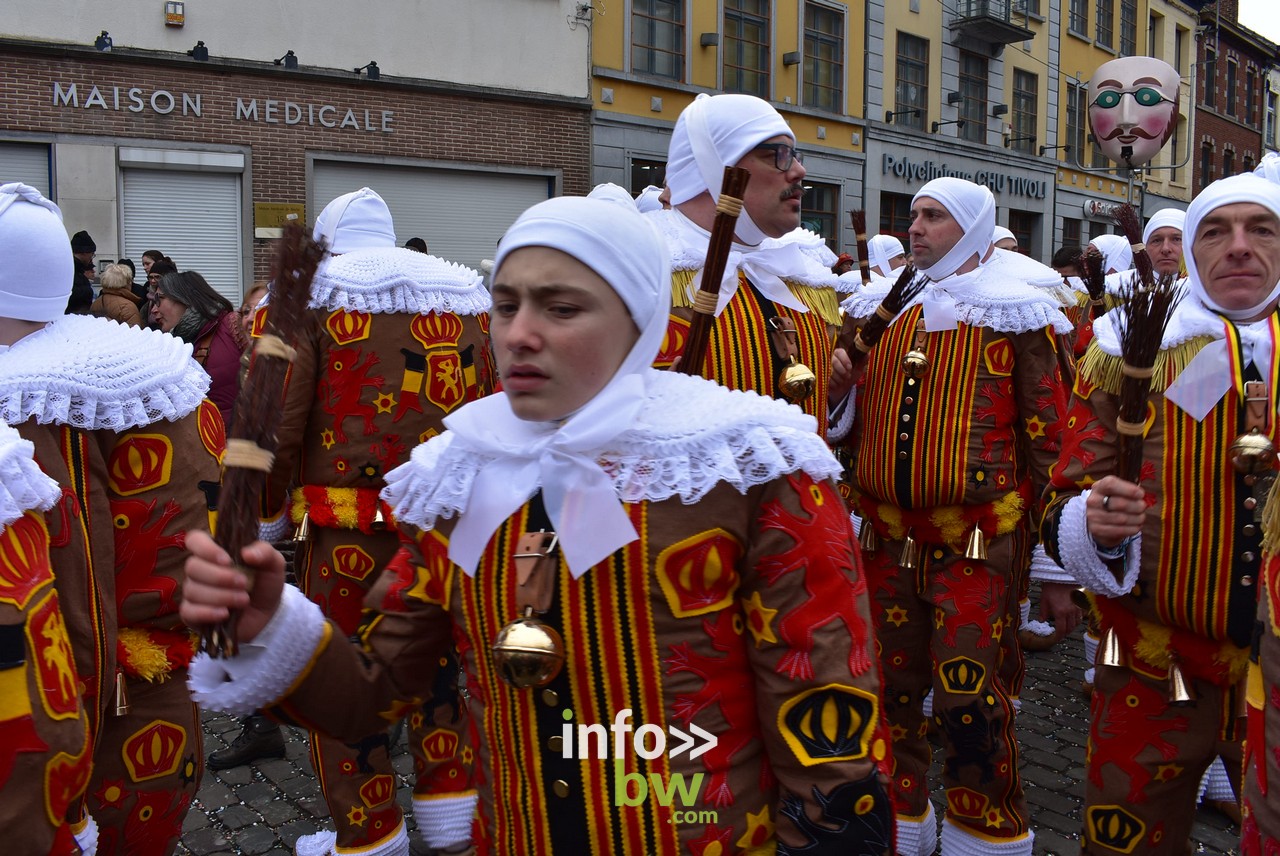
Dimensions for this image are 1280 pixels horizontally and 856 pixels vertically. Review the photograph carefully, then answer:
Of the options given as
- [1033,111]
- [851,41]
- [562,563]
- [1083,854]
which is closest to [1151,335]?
[562,563]

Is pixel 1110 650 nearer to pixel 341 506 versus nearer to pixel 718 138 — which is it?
pixel 718 138

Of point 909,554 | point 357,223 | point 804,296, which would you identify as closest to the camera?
point 804,296

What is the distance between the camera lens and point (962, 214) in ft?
14.7

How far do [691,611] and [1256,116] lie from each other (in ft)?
155

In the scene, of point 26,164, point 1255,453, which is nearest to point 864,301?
point 1255,453

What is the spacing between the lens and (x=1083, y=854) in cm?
328

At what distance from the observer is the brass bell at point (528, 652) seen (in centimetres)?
179

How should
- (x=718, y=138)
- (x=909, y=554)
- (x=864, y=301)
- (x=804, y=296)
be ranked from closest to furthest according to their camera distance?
(x=718, y=138) → (x=804, y=296) → (x=909, y=554) → (x=864, y=301)

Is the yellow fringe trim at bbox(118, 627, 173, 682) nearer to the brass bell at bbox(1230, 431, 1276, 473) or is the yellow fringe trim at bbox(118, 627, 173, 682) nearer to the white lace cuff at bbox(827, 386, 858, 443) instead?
the white lace cuff at bbox(827, 386, 858, 443)

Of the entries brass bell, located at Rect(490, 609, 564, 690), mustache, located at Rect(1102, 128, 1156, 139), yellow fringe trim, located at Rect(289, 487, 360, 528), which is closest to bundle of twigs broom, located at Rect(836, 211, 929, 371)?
yellow fringe trim, located at Rect(289, 487, 360, 528)

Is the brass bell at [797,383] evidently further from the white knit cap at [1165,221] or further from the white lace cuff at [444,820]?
the white knit cap at [1165,221]

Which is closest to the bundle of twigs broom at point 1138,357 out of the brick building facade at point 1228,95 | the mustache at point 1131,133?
the mustache at point 1131,133

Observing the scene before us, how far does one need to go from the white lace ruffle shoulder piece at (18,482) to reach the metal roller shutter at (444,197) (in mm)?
14359

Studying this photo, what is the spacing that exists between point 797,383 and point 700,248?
1.74 ft
